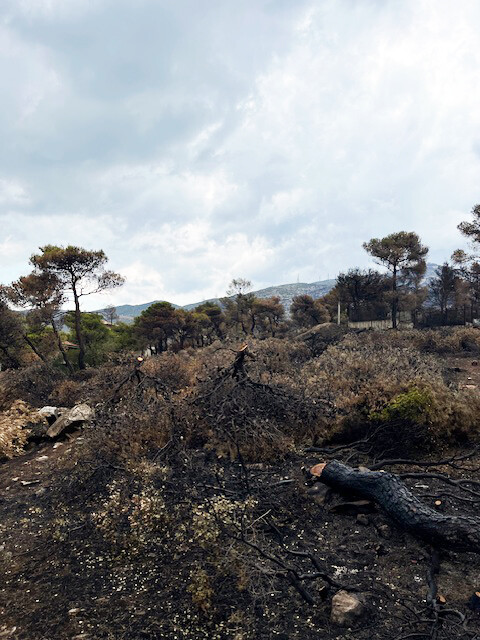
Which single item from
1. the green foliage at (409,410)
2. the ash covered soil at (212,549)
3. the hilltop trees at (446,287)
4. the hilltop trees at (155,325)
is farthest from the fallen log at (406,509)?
the hilltop trees at (446,287)

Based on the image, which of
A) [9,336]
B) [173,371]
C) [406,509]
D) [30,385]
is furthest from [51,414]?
[406,509]

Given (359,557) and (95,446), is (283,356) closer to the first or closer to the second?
(95,446)

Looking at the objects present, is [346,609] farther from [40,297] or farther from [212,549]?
[40,297]

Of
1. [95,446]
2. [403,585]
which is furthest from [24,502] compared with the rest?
[403,585]

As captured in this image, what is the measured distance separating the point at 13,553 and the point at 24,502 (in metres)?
1.78

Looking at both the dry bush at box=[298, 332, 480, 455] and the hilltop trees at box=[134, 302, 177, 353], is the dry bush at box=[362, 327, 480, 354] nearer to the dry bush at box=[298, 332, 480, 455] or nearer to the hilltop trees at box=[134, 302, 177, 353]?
the dry bush at box=[298, 332, 480, 455]

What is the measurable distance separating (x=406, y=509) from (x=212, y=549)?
7.47 feet

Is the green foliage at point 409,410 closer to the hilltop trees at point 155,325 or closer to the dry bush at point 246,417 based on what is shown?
the dry bush at point 246,417

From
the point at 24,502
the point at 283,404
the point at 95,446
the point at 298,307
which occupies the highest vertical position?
the point at 298,307

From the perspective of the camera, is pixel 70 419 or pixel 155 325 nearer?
pixel 70 419

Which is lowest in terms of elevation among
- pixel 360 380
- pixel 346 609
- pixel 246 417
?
pixel 346 609

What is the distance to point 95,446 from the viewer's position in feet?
23.0

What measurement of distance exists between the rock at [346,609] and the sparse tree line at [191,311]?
16948mm

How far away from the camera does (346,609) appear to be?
338cm
